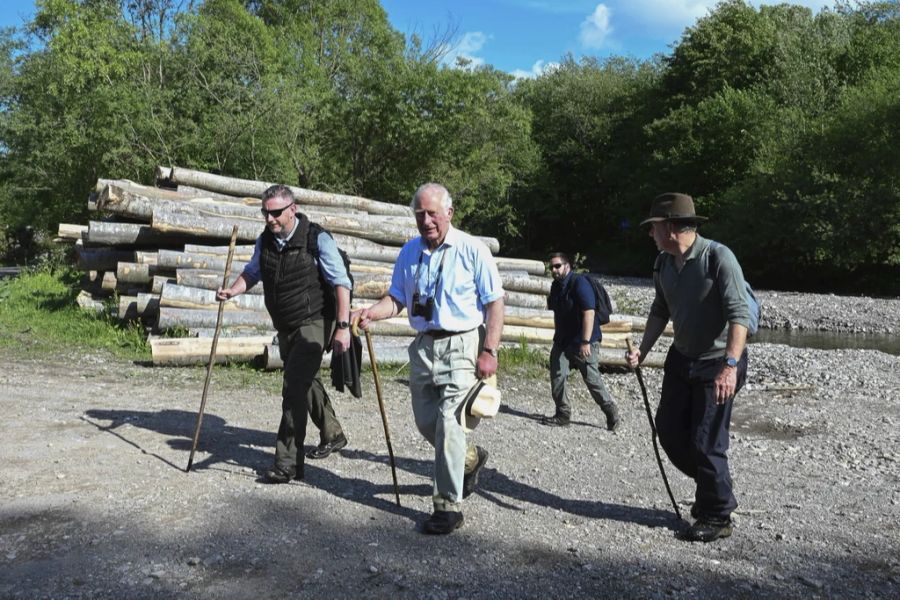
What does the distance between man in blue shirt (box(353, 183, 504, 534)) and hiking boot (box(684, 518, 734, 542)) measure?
141 centimetres

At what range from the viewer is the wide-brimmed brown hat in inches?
205

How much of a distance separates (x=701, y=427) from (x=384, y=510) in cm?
208

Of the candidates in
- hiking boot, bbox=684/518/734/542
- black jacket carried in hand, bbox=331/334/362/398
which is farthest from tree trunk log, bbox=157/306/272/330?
hiking boot, bbox=684/518/734/542

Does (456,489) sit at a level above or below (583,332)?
below

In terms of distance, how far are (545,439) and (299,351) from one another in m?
3.34

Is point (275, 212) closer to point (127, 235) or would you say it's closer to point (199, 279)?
point (199, 279)

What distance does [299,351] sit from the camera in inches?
242

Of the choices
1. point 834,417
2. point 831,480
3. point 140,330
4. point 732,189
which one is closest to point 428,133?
point 732,189

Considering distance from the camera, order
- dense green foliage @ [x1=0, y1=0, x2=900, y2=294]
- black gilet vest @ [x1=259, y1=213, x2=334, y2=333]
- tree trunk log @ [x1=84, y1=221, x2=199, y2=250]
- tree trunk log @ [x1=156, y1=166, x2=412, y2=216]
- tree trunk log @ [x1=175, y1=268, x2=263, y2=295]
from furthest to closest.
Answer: dense green foliage @ [x1=0, y1=0, x2=900, y2=294], tree trunk log @ [x1=156, y1=166, x2=412, y2=216], tree trunk log @ [x1=84, y1=221, x2=199, y2=250], tree trunk log @ [x1=175, y1=268, x2=263, y2=295], black gilet vest @ [x1=259, y1=213, x2=334, y2=333]

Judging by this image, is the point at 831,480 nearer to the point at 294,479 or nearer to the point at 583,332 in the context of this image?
the point at 583,332

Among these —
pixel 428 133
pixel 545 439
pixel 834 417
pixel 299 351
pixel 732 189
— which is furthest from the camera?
pixel 732 189

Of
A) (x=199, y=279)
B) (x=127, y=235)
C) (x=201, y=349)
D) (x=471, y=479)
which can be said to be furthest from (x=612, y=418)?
(x=127, y=235)

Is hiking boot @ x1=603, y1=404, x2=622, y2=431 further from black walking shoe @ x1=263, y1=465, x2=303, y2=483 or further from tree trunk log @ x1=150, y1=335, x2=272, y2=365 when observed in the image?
tree trunk log @ x1=150, y1=335, x2=272, y2=365

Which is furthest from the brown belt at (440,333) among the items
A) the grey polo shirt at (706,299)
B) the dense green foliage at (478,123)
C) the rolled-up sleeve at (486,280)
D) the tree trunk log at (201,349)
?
the dense green foliage at (478,123)
